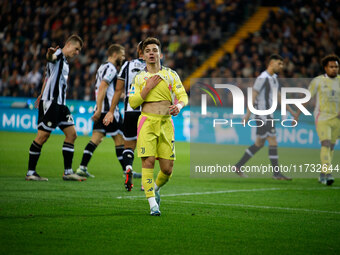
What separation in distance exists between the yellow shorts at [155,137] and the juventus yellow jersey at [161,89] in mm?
207

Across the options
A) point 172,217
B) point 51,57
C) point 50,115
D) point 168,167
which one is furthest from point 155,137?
point 50,115

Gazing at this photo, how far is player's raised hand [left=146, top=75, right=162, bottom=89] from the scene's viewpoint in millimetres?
7270

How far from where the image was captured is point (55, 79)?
10.7m

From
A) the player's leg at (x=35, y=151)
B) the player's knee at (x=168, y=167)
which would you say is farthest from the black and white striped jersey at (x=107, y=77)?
the player's knee at (x=168, y=167)

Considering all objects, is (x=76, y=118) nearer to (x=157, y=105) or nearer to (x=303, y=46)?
(x=303, y=46)

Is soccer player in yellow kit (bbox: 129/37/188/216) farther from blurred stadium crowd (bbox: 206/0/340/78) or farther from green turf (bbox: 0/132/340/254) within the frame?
blurred stadium crowd (bbox: 206/0/340/78)

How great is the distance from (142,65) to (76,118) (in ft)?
Answer: 41.7

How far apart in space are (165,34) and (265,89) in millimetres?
14415

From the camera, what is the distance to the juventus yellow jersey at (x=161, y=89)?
290 inches

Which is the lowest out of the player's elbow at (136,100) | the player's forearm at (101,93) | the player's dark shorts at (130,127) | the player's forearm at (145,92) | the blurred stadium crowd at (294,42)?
the player's dark shorts at (130,127)

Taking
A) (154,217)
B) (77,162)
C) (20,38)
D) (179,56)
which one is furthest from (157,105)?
(20,38)

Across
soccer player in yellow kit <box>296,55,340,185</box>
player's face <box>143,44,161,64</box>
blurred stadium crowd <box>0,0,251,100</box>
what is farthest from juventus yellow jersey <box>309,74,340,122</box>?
blurred stadium crowd <box>0,0,251,100</box>

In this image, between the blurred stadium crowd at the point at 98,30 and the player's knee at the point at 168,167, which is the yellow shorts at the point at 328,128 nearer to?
the player's knee at the point at 168,167

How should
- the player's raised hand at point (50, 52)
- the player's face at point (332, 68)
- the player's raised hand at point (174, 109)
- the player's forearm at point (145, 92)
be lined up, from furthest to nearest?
the player's face at point (332, 68) < the player's raised hand at point (50, 52) < the player's forearm at point (145, 92) < the player's raised hand at point (174, 109)
